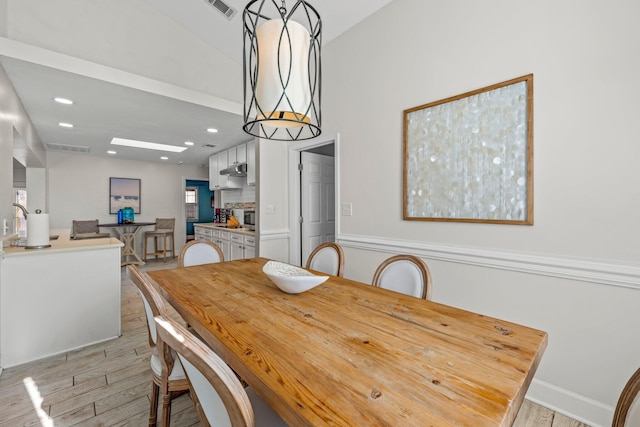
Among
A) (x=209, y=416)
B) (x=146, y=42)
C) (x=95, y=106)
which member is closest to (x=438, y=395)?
(x=209, y=416)

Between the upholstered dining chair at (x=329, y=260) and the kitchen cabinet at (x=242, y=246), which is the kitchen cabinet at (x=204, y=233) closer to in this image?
the kitchen cabinet at (x=242, y=246)

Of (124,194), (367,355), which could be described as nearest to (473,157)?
(367,355)

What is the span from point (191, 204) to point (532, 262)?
7539mm

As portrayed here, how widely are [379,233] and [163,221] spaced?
5.65 metres

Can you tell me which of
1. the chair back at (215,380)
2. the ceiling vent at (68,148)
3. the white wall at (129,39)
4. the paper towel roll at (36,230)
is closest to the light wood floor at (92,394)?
the paper towel roll at (36,230)

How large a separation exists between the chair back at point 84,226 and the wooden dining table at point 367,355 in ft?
18.1

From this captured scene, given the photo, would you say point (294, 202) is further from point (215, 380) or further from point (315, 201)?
point (215, 380)

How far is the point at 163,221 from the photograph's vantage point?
21.2 feet

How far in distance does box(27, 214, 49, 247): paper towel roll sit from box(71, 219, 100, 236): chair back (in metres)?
3.77

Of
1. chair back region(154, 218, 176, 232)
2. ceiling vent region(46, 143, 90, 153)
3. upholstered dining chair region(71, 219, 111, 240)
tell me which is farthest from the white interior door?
ceiling vent region(46, 143, 90, 153)

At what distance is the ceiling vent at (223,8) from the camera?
103 inches

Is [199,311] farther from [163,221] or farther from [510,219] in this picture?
[163,221]

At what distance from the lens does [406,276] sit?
1688 millimetres

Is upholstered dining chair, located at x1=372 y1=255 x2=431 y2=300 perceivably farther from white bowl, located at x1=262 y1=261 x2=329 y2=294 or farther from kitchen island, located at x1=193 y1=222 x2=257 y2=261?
kitchen island, located at x1=193 y1=222 x2=257 y2=261
